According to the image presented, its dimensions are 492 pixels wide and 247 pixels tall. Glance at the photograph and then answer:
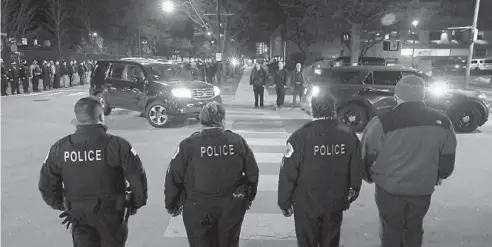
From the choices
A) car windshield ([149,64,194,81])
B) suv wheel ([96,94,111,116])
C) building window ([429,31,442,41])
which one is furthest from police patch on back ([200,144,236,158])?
building window ([429,31,442,41])

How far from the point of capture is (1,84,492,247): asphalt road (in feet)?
16.1

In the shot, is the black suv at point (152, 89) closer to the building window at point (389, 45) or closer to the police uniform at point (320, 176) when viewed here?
the police uniform at point (320, 176)

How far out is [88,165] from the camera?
3109 millimetres


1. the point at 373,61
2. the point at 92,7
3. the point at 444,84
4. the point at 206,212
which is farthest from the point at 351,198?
the point at 92,7

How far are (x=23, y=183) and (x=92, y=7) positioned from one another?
60491 millimetres

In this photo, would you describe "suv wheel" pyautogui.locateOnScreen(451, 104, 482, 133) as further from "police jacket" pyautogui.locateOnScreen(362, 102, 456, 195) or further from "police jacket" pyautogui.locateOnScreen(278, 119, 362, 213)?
"police jacket" pyautogui.locateOnScreen(278, 119, 362, 213)

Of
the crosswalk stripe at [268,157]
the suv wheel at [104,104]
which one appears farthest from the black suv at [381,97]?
the suv wheel at [104,104]

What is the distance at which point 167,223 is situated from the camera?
5340 mm

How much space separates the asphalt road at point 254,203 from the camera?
4.90m

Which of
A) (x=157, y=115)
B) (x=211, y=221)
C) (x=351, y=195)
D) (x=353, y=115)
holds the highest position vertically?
(x=351, y=195)

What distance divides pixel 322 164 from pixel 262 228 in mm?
2136

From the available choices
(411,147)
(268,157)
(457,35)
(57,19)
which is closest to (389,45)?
(457,35)

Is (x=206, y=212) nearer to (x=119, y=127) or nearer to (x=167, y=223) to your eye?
(x=167, y=223)

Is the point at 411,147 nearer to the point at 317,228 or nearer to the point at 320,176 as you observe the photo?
the point at 320,176
